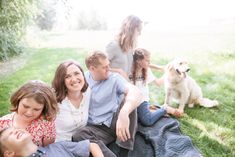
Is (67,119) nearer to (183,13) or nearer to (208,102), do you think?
(208,102)

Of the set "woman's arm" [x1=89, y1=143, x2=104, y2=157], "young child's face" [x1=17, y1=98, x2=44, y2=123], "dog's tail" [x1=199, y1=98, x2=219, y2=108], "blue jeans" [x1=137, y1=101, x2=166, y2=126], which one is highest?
"young child's face" [x1=17, y1=98, x2=44, y2=123]

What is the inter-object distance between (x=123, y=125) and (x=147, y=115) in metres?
0.87

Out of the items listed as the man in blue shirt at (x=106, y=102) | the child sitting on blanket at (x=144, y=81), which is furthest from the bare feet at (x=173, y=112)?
the man in blue shirt at (x=106, y=102)

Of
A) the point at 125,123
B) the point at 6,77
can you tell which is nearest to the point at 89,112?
the point at 125,123

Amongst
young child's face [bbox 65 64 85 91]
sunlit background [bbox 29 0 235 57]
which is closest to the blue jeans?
young child's face [bbox 65 64 85 91]

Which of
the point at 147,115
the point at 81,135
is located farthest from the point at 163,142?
the point at 81,135

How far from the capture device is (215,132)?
348 centimetres

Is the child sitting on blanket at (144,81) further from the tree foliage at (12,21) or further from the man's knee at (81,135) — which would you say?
the tree foliage at (12,21)

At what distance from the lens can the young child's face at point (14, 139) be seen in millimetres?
2143

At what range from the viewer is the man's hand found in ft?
8.61

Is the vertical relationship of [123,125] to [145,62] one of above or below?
below

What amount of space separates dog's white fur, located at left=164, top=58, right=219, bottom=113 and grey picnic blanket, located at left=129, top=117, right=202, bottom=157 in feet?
2.09

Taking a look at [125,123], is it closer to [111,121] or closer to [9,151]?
[111,121]

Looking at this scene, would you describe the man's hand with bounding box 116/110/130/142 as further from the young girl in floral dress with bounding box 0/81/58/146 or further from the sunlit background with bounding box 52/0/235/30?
the sunlit background with bounding box 52/0/235/30
